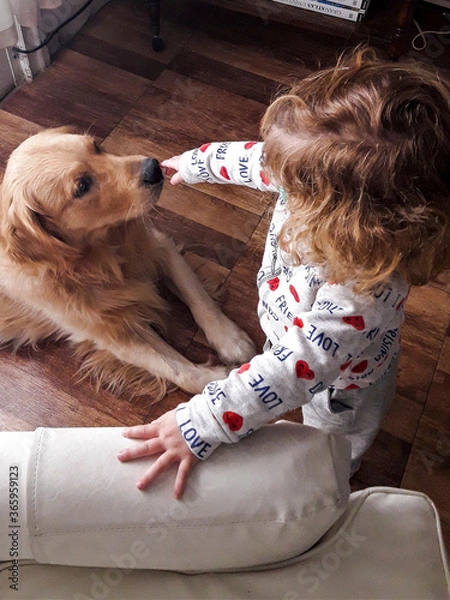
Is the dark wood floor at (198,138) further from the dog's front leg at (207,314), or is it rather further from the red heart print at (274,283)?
the red heart print at (274,283)

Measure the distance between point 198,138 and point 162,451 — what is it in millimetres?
1251

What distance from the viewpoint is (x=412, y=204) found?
78cm

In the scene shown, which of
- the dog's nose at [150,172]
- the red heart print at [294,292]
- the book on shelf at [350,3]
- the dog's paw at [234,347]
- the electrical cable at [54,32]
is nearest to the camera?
the red heart print at [294,292]

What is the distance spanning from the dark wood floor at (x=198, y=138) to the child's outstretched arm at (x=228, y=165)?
38 centimetres

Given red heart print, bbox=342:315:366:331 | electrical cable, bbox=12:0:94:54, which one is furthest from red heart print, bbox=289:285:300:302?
electrical cable, bbox=12:0:94:54

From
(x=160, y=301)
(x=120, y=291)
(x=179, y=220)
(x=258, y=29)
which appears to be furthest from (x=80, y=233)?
(x=258, y=29)

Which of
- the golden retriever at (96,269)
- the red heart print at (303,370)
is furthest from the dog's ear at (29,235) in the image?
the red heart print at (303,370)

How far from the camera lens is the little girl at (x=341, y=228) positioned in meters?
0.76

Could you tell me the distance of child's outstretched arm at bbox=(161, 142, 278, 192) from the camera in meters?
1.14

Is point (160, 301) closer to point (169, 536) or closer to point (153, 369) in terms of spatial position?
point (153, 369)

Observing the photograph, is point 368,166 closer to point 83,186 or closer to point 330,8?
point 83,186

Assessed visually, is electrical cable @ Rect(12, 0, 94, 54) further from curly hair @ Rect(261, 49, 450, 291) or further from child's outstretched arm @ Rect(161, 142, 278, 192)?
curly hair @ Rect(261, 49, 450, 291)

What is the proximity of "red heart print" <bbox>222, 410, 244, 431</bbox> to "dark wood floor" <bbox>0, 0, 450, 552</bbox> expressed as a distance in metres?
0.55

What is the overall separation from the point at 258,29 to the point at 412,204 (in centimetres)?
166
